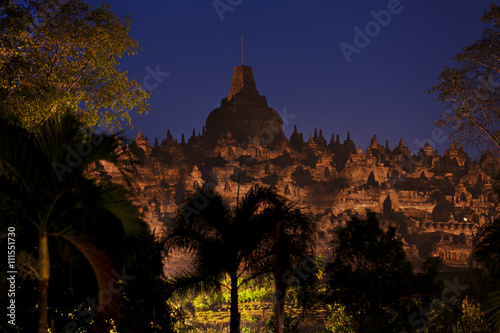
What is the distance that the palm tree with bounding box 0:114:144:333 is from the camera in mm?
5387

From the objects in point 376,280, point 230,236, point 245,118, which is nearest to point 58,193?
point 230,236

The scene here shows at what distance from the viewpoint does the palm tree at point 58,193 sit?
17.7 ft

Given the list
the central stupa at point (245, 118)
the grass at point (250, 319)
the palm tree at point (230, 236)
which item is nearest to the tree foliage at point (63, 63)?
the palm tree at point (230, 236)

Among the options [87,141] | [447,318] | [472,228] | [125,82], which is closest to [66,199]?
[87,141]

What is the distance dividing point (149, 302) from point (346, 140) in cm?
7908

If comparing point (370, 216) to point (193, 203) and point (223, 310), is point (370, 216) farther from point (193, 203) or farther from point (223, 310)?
point (223, 310)

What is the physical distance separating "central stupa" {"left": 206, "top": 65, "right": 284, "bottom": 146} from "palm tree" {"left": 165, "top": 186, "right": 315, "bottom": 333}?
69162 mm

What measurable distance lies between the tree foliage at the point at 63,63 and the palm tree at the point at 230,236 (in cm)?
487

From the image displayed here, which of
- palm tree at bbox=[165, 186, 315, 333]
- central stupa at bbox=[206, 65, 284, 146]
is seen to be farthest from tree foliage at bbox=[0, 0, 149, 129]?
central stupa at bbox=[206, 65, 284, 146]

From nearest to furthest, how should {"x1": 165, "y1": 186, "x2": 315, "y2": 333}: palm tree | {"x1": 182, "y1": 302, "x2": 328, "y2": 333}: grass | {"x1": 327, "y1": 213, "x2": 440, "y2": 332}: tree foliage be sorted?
{"x1": 165, "y1": 186, "x2": 315, "y2": 333}: palm tree < {"x1": 327, "y1": 213, "x2": 440, "y2": 332}: tree foliage < {"x1": 182, "y1": 302, "x2": 328, "y2": 333}: grass

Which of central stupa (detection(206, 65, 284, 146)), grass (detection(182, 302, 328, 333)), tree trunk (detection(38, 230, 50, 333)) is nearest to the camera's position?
tree trunk (detection(38, 230, 50, 333))

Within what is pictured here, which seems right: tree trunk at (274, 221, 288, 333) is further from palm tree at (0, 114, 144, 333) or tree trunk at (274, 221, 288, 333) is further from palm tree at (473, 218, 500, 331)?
palm tree at (473, 218, 500, 331)

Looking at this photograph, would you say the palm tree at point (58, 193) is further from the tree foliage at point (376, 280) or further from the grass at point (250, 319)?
the grass at point (250, 319)

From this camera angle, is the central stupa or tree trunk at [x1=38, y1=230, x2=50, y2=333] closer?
tree trunk at [x1=38, y1=230, x2=50, y2=333]
